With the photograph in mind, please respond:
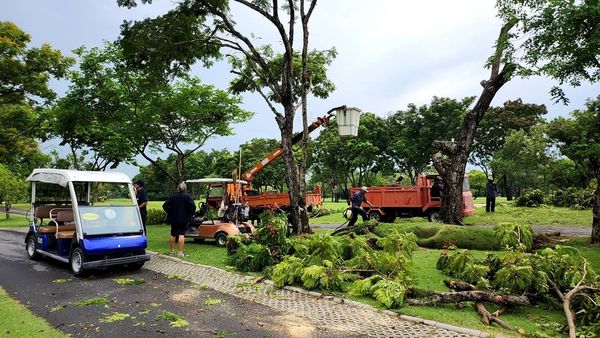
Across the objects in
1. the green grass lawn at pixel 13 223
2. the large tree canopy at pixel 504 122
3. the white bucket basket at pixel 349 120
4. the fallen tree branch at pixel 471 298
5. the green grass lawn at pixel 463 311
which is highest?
the large tree canopy at pixel 504 122

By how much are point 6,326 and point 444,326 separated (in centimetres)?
570

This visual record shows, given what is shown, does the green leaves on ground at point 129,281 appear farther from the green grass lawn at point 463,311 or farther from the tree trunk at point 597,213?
the tree trunk at point 597,213

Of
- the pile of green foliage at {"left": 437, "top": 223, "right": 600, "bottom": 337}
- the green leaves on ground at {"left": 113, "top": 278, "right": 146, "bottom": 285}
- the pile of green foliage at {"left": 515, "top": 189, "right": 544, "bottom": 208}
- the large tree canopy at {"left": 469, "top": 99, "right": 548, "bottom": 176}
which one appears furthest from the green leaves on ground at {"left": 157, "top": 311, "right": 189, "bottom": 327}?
the large tree canopy at {"left": 469, "top": 99, "right": 548, "bottom": 176}

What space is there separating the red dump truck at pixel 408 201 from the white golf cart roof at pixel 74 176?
33.5ft

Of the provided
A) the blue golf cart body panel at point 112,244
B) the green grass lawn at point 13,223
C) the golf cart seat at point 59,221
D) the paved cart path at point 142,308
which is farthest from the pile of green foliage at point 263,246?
the green grass lawn at point 13,223

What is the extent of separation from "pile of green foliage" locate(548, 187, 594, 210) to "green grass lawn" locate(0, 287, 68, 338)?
25.2m

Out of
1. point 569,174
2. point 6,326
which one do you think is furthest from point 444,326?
point 569,174

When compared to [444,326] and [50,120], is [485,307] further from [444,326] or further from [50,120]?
[50,120]

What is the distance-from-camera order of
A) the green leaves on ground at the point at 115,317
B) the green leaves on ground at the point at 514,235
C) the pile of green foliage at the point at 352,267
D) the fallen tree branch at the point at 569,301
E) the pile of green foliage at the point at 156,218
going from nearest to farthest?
the fallen tree branch at the point at 569,301, the green leaves on ground at the point at 115,317, the pile of green foliage at the point at 352,267, the green leaves on ground at the point at 514,235, the pile of green foliage at the point at 156,218

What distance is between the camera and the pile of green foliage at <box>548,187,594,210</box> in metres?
22.6

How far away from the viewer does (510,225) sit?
354 inches

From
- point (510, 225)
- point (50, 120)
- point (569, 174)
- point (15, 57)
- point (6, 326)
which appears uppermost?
point (15, 57)

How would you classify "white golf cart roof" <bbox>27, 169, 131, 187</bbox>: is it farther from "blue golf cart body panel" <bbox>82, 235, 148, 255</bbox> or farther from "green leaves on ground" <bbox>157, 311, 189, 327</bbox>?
"green leaves on ground" <bbox>157, 311, 189, 327</bbox>

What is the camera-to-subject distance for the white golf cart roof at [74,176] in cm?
907
